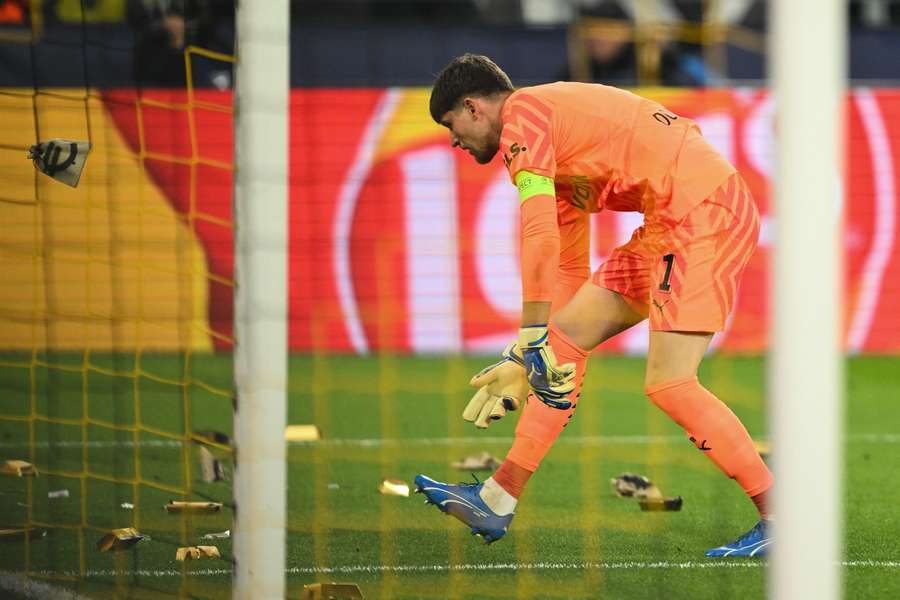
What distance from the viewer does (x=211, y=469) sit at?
6.31 metres

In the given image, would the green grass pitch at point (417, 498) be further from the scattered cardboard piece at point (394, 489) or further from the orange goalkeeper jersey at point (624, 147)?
the orange goalkeeper jersey at point (624, 147)

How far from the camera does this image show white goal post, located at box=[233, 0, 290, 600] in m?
3.34

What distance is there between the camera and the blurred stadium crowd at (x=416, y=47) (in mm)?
11539

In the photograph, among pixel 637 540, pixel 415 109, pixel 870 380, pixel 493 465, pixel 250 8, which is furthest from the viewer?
pixel 415 109

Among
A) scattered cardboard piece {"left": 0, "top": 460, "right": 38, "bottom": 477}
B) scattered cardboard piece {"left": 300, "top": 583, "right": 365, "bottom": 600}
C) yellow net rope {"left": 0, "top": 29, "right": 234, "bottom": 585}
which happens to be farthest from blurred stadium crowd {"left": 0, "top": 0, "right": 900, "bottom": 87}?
scattered cardboard piece {"left": 300, "top": 583, "right": 365, "bottom": 600}

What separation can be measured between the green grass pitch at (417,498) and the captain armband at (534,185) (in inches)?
49.4

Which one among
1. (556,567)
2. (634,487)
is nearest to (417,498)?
(634,487)

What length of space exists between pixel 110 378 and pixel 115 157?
2122 mm

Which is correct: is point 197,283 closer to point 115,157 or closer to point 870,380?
point 115,157

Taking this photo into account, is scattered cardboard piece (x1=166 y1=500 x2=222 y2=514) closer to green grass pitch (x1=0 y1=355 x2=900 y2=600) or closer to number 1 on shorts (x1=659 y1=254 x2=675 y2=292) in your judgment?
green grass pitch (x1=0 y1=355 x2=900 y2=600)

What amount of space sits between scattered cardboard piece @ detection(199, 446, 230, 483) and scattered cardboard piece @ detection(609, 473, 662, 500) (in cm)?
177

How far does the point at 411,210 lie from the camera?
38.2ft

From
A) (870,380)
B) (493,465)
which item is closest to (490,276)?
(870,380)

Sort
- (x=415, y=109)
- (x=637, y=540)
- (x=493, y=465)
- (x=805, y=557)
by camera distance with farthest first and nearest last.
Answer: (x=415, y=109)
(x=493, y=465)
(x=637, y=540)
(x=805, y=557)
